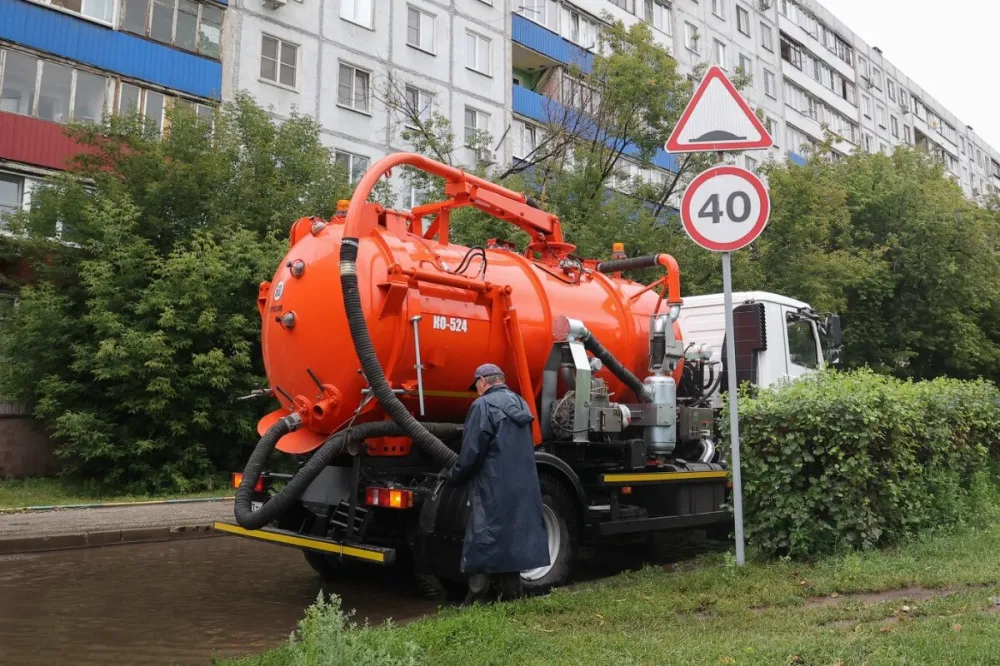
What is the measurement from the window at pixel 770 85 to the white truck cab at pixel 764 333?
35310mm

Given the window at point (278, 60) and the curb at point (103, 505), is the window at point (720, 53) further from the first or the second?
the curb at point (103, 505)

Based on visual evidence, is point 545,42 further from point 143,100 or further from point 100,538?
point 100,538

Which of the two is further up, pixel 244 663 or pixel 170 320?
pixel 170 320

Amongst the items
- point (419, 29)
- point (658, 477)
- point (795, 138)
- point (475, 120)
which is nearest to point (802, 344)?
point (658, 477)

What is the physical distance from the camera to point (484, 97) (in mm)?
27969

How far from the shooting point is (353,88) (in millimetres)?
25141

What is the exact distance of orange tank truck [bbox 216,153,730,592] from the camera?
6.24m

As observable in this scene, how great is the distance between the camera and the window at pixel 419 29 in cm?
2639

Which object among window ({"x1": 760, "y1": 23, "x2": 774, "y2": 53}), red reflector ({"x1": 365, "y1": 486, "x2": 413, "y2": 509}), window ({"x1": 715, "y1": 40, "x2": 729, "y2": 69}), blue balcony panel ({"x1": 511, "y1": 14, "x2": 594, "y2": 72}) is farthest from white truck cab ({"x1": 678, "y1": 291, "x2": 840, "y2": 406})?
window ({"x1": 760, "y1": 23, "x2": 774, "y2": 53})

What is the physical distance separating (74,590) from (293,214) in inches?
414

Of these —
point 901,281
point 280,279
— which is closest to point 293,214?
point 280,279

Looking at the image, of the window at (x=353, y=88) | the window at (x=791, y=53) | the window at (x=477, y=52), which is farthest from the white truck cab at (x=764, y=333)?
the window at (x=791, y=53)

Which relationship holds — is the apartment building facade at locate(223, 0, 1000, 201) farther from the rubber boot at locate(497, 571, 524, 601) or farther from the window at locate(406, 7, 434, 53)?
the rubber boot at locate(497, 571, 524, 601)

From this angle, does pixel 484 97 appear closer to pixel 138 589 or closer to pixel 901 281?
pixel 901 281
